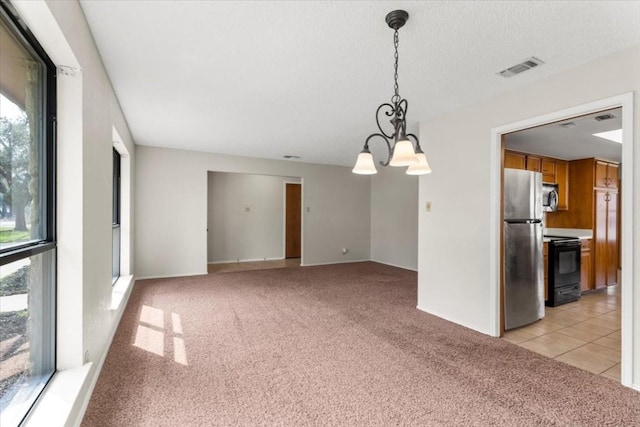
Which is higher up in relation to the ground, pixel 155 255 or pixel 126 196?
pixel 126 196

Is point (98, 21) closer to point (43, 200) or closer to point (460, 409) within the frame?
point (43, 200)

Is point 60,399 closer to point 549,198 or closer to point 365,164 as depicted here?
point 365,164

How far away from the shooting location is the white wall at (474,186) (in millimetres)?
2203

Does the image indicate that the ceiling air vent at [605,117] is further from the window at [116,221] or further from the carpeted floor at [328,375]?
the window at [116,221]

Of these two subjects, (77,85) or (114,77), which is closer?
(77,85)

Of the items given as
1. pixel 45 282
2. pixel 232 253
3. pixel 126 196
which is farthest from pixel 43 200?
pixel 232 253

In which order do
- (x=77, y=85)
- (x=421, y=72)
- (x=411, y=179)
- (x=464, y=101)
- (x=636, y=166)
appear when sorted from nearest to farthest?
(x=77, y=85), (x=636, y=166), (x=421, y=72), (x=464, y=101), (x=411, y=179)

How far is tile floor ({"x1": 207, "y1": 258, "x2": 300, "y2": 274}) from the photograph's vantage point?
6.65 metres

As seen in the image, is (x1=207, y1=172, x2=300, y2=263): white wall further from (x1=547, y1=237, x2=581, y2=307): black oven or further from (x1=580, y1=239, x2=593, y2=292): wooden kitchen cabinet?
(x1=580, y1=239, x2=593, y2=292): wooden kitchen cabinet

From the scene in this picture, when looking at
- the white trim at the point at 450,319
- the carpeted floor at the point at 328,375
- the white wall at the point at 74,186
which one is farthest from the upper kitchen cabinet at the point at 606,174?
the white wall at the point at 74,186

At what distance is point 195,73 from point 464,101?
2.70 metres

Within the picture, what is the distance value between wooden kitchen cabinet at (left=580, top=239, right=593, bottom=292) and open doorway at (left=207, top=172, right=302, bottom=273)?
17.8ft

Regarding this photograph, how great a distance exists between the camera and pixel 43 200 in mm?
1672

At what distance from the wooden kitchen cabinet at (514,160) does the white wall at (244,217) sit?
18.0ft
